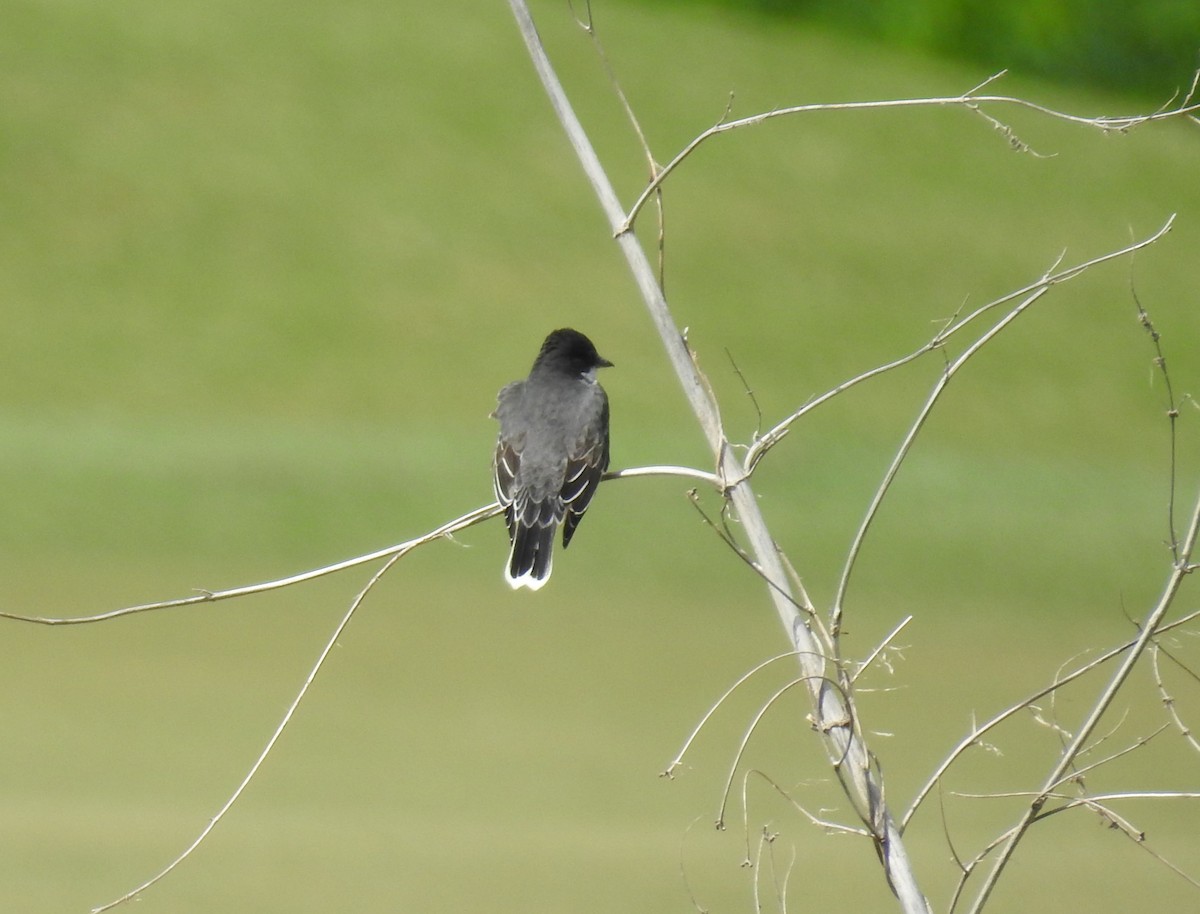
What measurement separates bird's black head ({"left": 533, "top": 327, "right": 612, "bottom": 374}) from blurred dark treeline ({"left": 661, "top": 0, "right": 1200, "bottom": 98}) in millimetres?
21458

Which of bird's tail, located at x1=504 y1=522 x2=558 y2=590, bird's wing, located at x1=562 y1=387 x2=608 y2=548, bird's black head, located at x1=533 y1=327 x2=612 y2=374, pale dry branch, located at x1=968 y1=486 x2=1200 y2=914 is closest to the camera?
pale dry branch, located at x1=968 y1=486 x2=1200 y2=914

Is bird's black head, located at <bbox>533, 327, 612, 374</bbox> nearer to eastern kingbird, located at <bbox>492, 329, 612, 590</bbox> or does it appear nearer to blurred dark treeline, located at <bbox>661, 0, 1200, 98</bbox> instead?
eastern kingbird, located at <bbox>492, 329, 612, 590</bbox>

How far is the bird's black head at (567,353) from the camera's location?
4.34 metres

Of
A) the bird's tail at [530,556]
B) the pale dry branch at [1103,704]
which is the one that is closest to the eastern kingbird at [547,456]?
the bird's tail at [530,556]

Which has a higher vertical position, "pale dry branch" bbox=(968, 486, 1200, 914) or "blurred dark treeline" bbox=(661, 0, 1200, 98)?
"blurred dark treeline" bbox=(661, 0, 1200, 98)

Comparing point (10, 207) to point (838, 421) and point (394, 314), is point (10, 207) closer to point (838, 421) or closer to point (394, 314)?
point (394, 314)

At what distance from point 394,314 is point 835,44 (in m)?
10.2

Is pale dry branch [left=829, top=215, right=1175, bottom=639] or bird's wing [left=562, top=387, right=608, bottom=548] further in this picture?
bird's wing [left=562, top=387, right=608, bottom=548]

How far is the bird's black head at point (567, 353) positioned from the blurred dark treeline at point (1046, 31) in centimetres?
2146

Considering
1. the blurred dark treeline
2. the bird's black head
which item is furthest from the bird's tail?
the blurred dark treeline

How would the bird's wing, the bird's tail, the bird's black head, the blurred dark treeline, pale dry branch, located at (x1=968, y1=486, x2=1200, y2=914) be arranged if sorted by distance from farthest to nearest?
the blurred dark treeline < the bird's black head < the bird's wing < the bird's tail < pale dry branch, located at (x1=968, y1=486, x2=1200, y2=914)

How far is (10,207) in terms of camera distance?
726 inches

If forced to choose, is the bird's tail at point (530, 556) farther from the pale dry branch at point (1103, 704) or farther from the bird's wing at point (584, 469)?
the pale dry branch at point (1103, 704)

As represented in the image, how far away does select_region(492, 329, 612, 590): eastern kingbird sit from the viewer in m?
3.82
